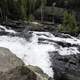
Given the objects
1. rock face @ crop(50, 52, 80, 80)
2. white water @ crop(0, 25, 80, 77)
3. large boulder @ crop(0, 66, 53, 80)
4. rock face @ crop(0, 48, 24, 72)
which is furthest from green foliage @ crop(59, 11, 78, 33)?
large boulder @ crop(0, 66, 53, 80)

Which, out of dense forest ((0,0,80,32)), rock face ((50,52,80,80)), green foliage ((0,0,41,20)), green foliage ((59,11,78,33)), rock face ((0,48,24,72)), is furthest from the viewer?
green foliage ((0,0,41,20))

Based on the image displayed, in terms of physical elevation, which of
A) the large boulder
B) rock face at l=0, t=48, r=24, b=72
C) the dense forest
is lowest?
the dense forest

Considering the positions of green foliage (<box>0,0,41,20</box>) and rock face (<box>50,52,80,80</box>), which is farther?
green foliage (<box>0,0,41,20</box>)

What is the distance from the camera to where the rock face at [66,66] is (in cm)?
1302

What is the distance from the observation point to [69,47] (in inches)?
720

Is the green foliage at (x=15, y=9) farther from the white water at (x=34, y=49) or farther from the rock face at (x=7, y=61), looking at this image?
the rock face at (x=7, y=61)

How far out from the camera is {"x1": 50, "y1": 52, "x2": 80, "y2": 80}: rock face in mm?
13016

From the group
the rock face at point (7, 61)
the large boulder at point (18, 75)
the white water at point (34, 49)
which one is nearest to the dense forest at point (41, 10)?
the white water at point (34, 49)

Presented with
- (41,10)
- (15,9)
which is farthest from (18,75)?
(41,10)

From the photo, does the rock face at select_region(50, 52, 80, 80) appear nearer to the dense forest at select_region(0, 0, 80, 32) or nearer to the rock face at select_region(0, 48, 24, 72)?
the rock face at select_region(0, 48, 24, 72)

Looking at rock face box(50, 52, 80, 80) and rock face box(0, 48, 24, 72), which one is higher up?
rock face box(0, 48, 24, 72)

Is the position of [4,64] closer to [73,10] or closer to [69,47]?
[69,47]

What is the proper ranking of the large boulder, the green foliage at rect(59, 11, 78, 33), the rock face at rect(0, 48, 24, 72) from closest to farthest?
the large boulder < the rock face at rect(0, 48, 24, 72) < the green foliage at rect(59, 11, 78, 33)

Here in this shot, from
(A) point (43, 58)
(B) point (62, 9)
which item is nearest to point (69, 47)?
(A) point (43, 58)
